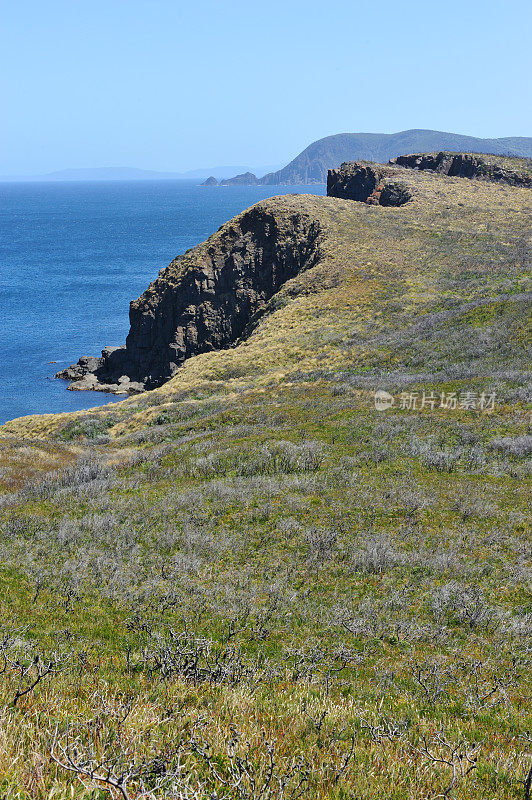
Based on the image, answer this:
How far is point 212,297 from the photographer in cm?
5925

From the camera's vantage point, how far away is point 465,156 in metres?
84.4

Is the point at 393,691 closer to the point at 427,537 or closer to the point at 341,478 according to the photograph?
the point at 427,537

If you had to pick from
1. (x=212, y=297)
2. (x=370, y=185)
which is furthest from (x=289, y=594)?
(x=370, y=185)

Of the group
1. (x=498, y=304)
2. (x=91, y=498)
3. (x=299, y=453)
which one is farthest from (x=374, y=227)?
(x=91, y=498)

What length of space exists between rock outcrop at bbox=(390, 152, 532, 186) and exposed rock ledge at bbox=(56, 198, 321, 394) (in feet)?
130

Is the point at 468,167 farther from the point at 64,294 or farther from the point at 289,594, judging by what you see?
the point at 289,594

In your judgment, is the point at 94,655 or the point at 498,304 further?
the point at 498,304

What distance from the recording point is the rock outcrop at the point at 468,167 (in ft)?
256

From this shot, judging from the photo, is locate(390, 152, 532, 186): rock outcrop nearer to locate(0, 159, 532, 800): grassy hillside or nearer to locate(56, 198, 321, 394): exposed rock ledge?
locate(56, 198, 321, 394): exposed rock ledge

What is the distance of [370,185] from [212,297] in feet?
144

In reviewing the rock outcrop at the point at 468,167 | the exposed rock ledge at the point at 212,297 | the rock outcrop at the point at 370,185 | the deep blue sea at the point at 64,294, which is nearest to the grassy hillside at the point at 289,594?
the deep blue sea at the point at 64,294

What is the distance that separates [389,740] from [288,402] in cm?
2326

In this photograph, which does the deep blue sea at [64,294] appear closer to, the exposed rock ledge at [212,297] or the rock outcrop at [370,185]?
the exposed rock ledge at [212,297]

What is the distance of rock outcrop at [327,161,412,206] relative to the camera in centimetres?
7400
